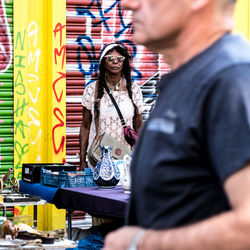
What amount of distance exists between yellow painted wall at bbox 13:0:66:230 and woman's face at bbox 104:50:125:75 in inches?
50.5

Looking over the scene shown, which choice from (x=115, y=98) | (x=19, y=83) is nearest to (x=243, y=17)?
(x=115, y=98)

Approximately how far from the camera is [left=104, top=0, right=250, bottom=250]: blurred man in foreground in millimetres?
1322

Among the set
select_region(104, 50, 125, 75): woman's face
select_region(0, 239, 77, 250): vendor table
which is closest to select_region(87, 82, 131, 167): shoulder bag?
select_region(104, 50, 125, 75): woman's face

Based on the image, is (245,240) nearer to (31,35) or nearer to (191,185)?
(191,185)

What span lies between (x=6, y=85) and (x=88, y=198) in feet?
9.78

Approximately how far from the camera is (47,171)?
20.0 ft

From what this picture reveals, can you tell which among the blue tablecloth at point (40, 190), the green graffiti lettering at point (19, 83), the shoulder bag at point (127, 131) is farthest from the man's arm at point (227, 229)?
the green graffiti lettering at point (19, 83)

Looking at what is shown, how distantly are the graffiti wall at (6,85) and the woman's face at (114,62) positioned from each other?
1.49 meters

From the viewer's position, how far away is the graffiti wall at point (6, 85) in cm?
792

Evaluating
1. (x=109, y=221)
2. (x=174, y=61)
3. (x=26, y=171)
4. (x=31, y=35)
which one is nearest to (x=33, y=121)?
(x=31, y=35)

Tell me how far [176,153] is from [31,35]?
6866mm

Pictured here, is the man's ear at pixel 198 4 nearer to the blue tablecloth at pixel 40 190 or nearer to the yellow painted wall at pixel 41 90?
the blue tablecloth at pixel 40 190

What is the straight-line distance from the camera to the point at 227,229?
4.27 feet

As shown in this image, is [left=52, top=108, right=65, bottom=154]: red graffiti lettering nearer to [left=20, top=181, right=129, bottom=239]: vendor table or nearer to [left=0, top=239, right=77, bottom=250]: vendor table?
[left=20, top=181, right=129, bottom=239]: vendor table
